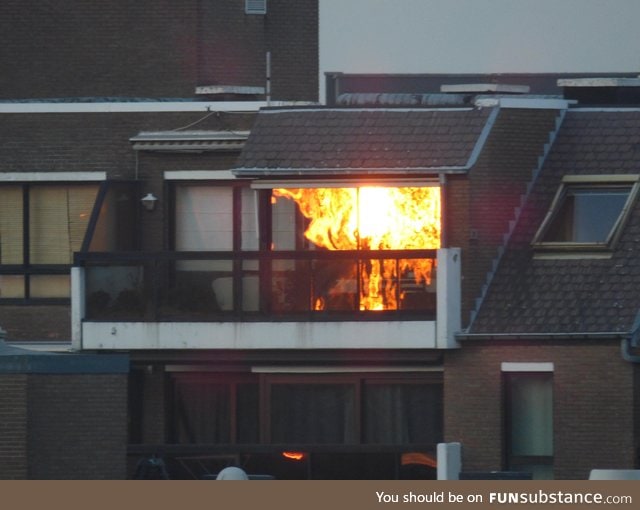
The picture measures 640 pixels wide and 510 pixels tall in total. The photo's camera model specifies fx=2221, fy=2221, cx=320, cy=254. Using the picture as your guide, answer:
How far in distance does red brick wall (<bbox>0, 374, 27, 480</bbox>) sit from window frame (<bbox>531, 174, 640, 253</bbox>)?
8532 millimetres

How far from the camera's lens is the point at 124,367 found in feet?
89.8

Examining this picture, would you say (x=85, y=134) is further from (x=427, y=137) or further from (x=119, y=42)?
(x=427, y=137)

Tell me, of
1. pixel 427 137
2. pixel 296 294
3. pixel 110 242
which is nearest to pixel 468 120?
pixel 427 137

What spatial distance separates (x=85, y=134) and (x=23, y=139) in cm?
95

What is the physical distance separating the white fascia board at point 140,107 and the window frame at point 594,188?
4.28 meters

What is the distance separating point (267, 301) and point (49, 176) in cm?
428

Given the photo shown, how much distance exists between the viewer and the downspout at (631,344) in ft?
98.5

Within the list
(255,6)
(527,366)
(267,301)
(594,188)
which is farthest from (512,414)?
(255,6)

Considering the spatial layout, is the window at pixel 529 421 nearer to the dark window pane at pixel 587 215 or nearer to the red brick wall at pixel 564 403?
the red brick wall at pixel 564 403

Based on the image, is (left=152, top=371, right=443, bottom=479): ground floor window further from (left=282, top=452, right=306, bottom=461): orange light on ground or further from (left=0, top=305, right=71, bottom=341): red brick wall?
(left=0, top=305, right=71, bottom=341): red brick wall

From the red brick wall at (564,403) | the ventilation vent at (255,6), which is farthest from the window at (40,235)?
the red brick wall at (564,403)

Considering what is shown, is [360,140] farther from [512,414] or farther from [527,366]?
[512,414]

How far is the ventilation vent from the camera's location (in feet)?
119

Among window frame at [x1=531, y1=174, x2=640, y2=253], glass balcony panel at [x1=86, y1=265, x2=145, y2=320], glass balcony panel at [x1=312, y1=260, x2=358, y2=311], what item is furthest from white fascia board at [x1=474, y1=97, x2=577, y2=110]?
glass balcony panel at [x1=86, y1=265, x2=145, y2=320]
